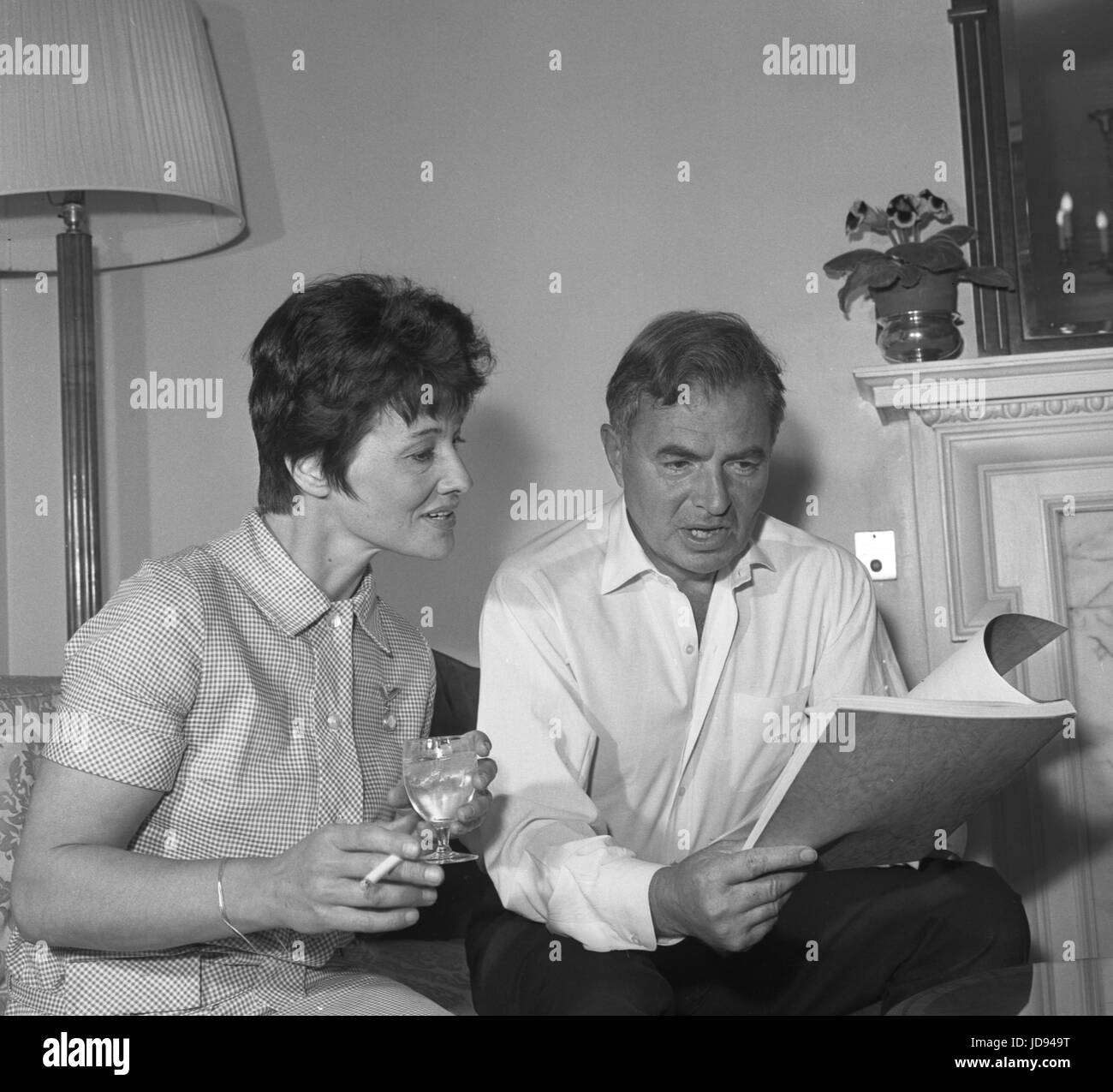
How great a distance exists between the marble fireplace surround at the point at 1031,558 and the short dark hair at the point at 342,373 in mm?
942

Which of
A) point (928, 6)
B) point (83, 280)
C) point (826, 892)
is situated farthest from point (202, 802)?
point (928, 6)

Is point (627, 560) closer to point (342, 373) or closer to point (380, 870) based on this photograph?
point (342, 373)

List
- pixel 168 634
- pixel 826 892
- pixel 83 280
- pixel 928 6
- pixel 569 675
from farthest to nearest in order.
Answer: pixel 928 6, pixel 83 280, pixel 569 675, pixel 826 892, pixel 168 634

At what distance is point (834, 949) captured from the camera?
150 centimetres

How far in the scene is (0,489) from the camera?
256 centimetres

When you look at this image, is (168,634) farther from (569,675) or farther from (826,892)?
(826,892)

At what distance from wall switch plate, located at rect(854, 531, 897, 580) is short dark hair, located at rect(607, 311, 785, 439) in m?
0.70

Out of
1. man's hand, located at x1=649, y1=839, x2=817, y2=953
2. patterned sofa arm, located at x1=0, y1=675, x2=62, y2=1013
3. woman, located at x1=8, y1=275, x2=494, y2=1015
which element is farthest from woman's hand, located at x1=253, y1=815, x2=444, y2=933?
patterned sofa arm, located at x1=0, y1=675, x2=62, y2=1013

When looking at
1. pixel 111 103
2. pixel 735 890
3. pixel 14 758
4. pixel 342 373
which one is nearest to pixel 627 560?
pixel 342 373

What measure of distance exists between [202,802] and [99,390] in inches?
57.1

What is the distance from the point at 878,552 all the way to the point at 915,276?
1.59 feet

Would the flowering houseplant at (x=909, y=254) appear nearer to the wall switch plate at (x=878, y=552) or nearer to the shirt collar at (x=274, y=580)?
the wall switch plate at (x=878, y=552)

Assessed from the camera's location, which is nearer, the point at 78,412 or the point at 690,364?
the point at 690,364

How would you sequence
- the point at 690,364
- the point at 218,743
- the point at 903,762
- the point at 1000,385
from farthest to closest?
the point at 1000,385 → the point at 690,364 → the point at 218,743 → the point at 903,762
